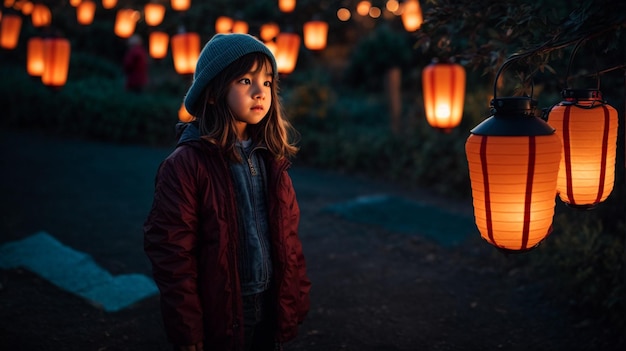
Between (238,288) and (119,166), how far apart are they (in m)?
8.36

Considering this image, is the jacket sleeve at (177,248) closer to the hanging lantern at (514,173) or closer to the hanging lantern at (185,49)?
the hanging lantern at (514,173)

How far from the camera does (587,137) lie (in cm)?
262

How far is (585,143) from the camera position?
2.64 meters

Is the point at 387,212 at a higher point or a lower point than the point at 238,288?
lower

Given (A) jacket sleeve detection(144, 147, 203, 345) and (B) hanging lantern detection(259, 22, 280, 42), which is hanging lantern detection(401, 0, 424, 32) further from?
(A) jacket sleeve detection(144, 147, 203, 345)

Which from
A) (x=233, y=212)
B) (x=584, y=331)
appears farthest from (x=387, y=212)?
(x=233, y=212)

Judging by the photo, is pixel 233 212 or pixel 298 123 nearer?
pixel 233 212

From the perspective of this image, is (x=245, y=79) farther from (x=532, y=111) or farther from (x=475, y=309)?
(x=475, y=309)

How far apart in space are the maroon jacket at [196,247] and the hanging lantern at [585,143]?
5.23 ft

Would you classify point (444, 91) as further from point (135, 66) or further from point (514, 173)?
point (135, 66)

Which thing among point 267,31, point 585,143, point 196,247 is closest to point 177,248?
point 196,247

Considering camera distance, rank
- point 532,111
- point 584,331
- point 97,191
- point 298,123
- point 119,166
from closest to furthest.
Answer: point 532,111 → point 584,331 → point 97,191 → point 119,166 → point 298,123

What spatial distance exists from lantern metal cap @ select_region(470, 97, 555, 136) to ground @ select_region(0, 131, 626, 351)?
2292 mm

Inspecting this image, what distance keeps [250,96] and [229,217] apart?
516 mm
